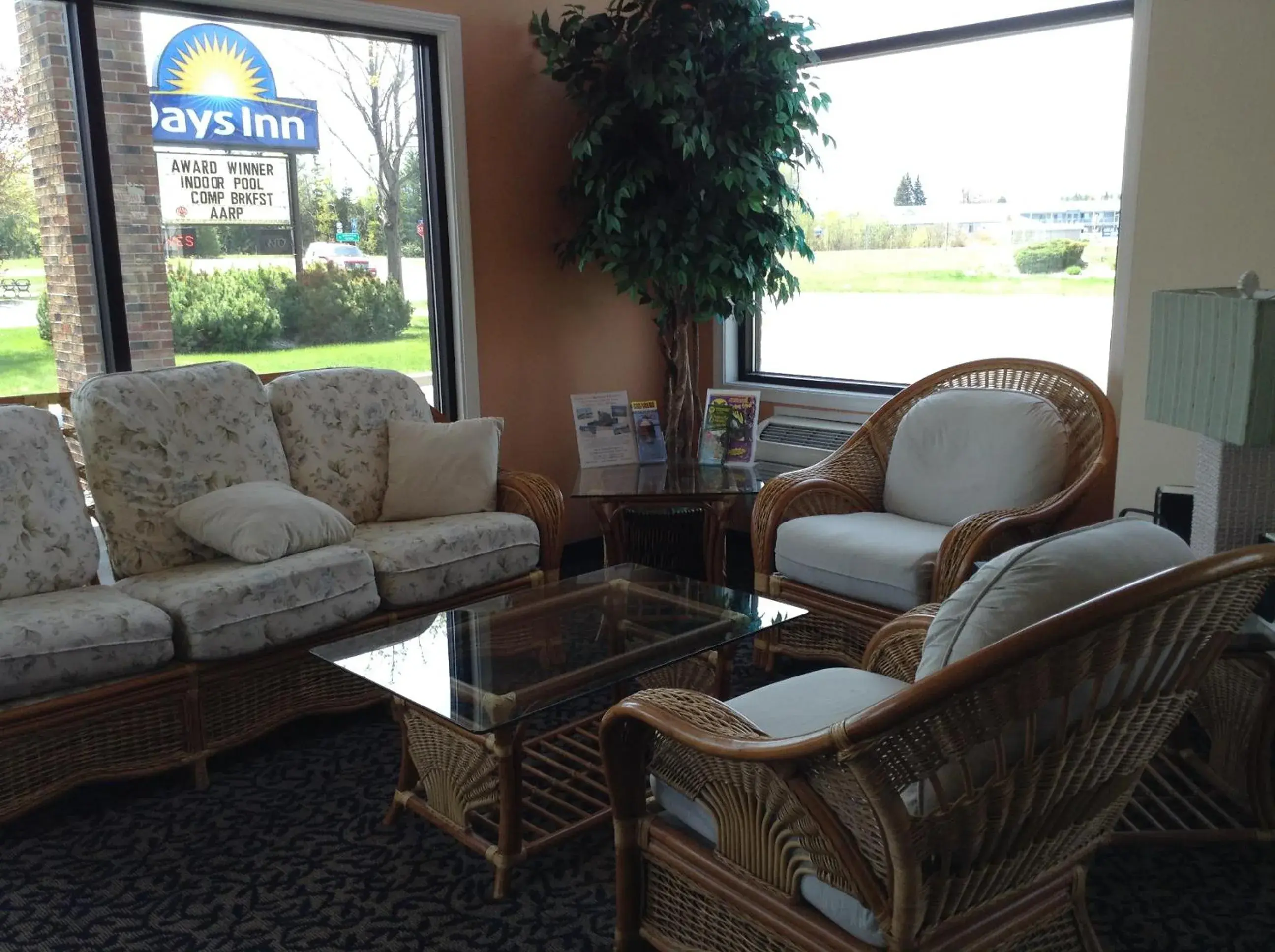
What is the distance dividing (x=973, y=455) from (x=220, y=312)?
2586 millimetres

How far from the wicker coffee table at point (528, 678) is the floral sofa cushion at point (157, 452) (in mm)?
Result: 919

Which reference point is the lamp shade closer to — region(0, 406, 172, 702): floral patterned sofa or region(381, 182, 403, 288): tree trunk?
region(0, 406, 172, 702): floral patterned sofa

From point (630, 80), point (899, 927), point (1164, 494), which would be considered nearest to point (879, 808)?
point (899, 927)

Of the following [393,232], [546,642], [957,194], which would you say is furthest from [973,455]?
[393,232]

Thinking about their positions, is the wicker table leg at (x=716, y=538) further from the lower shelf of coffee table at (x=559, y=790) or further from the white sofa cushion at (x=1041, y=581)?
the white sofa cushion at (x=1041, y=581)

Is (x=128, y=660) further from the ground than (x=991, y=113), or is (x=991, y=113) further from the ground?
(x=991, y=113)

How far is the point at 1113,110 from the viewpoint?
3.64m

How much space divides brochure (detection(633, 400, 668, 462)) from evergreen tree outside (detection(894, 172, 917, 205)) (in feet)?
4.26

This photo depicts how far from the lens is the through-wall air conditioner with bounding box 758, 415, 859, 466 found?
14.3 ft

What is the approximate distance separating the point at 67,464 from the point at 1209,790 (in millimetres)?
3142

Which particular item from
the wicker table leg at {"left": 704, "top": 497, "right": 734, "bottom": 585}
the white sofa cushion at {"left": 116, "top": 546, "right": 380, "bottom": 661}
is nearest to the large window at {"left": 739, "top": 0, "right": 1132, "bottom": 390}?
the wicker table leg at {"left": 704, "top": 497, "right": 734, "bottom": 585}

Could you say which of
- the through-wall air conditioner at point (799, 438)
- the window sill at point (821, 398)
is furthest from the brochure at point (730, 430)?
the window sill at point (821, 398)

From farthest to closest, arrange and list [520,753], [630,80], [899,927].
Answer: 1. [630,80]
2. [520,753]
3. [899,927]

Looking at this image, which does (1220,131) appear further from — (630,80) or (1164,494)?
(630,80)
